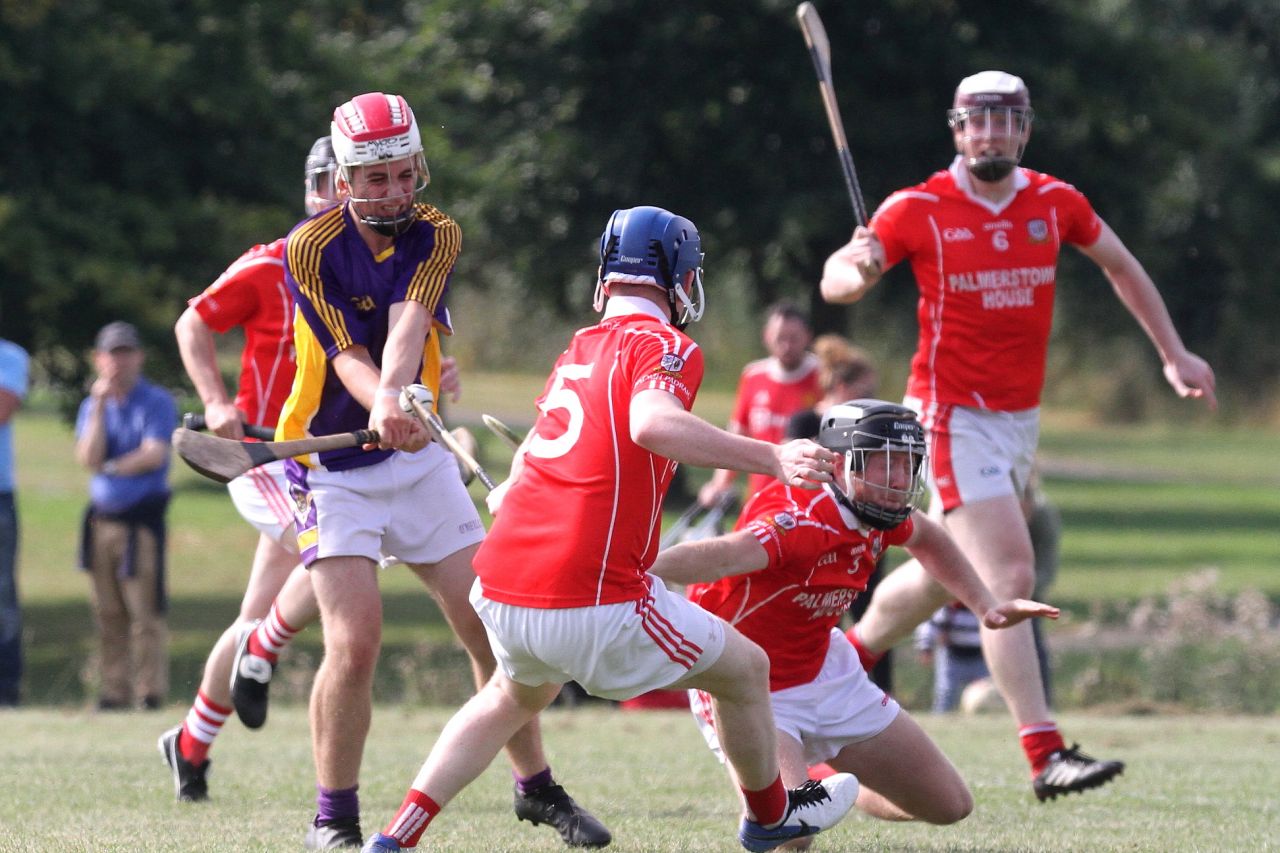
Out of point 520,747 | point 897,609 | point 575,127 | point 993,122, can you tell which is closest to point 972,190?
point 993,122

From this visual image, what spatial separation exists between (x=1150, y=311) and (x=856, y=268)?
1293 mm

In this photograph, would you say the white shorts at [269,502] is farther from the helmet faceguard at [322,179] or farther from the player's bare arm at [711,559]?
the player's bare arm at [711,559]

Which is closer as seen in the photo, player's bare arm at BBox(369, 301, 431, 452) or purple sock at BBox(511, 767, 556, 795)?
player's bare arm at BBox(369, 301, 431, 452)

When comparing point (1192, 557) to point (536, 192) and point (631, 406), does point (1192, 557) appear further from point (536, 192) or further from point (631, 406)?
point (631, 406)

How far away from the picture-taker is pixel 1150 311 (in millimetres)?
7586

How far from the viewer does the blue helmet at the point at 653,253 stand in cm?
519

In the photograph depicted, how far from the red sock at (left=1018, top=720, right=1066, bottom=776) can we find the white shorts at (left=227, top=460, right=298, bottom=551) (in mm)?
2772

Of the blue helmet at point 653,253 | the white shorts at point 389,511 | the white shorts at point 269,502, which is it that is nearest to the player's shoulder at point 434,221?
the white shorts at point 389,511

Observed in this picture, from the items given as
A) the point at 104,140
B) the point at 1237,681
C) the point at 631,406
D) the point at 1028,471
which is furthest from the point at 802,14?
the point at 104,140

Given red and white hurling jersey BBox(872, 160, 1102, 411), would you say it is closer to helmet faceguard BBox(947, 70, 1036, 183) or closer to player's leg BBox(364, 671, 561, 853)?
helmet faceguard BBox(947, 70, 1036, 183)

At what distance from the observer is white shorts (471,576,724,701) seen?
4.99 m

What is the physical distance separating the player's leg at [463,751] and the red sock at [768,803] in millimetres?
632

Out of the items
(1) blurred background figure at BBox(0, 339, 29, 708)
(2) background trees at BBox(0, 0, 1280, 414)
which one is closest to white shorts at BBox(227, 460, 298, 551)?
(1) blurred background figure at BBox(0, 339, 29, 708)

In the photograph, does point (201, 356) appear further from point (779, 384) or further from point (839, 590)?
point (779, 384)
